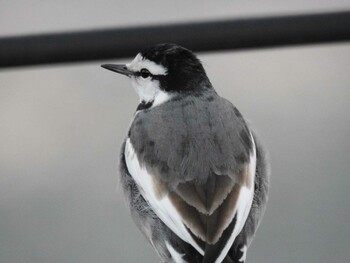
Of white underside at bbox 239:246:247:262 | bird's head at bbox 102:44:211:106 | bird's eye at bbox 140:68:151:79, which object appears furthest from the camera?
bird's eye at bbox 140:68:151:79

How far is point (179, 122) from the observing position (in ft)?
49.5

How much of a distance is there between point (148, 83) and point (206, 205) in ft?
1.60

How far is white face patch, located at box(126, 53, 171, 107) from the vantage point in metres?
15.3

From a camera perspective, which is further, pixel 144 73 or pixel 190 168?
pixel 144 73

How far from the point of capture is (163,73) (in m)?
15.3

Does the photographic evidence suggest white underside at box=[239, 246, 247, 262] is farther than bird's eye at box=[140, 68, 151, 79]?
No

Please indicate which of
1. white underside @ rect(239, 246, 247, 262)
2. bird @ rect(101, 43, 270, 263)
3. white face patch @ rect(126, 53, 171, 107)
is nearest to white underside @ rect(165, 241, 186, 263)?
bird @ rect(101, 43, 270, 263)

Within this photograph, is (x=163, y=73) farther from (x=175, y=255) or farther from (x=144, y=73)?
(x=175, y=255)

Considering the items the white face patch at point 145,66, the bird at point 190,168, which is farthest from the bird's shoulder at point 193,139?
the white face patch at point 145,66

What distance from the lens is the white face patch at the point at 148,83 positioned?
15.3 metres

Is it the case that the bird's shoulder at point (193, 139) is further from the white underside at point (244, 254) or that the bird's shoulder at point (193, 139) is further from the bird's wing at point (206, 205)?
the white underside at point (244, 254)

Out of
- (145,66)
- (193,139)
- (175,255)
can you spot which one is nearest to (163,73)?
(145,66)

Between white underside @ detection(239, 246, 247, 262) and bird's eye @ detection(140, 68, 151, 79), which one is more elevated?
bird's eye @ detection(140, 68, 151, 79)

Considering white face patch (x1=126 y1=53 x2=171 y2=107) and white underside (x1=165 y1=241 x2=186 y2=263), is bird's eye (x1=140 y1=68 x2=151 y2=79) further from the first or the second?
white underside (x1=165 y1=241 x2=186 y2=263)
